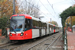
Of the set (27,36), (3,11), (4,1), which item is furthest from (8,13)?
(27,36)

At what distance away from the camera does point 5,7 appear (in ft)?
70.7

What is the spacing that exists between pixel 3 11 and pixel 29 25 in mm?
10225

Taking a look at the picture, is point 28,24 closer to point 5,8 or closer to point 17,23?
point 17,23

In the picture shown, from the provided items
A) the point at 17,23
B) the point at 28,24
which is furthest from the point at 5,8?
the point at 28,24

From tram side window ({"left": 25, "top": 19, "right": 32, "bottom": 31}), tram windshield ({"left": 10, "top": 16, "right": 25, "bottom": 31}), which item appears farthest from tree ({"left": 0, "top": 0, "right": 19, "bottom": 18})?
tram side window ({"left": 25, "top": 19, "right": 32, "bottom": 31})

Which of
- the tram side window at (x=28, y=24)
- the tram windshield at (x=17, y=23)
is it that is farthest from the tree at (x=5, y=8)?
the tram side window at (x=28, y=24)

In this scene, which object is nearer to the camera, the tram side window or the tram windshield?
the tram windshield

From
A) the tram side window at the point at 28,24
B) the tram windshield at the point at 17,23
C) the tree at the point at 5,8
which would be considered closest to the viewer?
the tram windshield at the point at 17,23

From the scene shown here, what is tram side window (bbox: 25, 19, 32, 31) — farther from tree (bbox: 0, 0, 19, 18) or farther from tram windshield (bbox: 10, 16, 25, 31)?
tree (bbox: 0, 0, 19, 18)

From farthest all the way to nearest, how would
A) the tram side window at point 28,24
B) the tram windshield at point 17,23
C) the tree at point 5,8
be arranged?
the tree at point 5,8
the tram side window at point 28,24
the tram windshield at point 17,23

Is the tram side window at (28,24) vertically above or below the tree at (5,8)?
below

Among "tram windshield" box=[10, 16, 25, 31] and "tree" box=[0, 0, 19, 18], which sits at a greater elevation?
"tree" box=[0, 0, 19, 18]

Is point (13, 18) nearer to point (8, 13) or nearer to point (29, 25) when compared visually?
point (29, 25)

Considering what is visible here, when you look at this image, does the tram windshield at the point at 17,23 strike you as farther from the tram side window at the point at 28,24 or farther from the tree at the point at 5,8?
the tree at the point at 5,8
